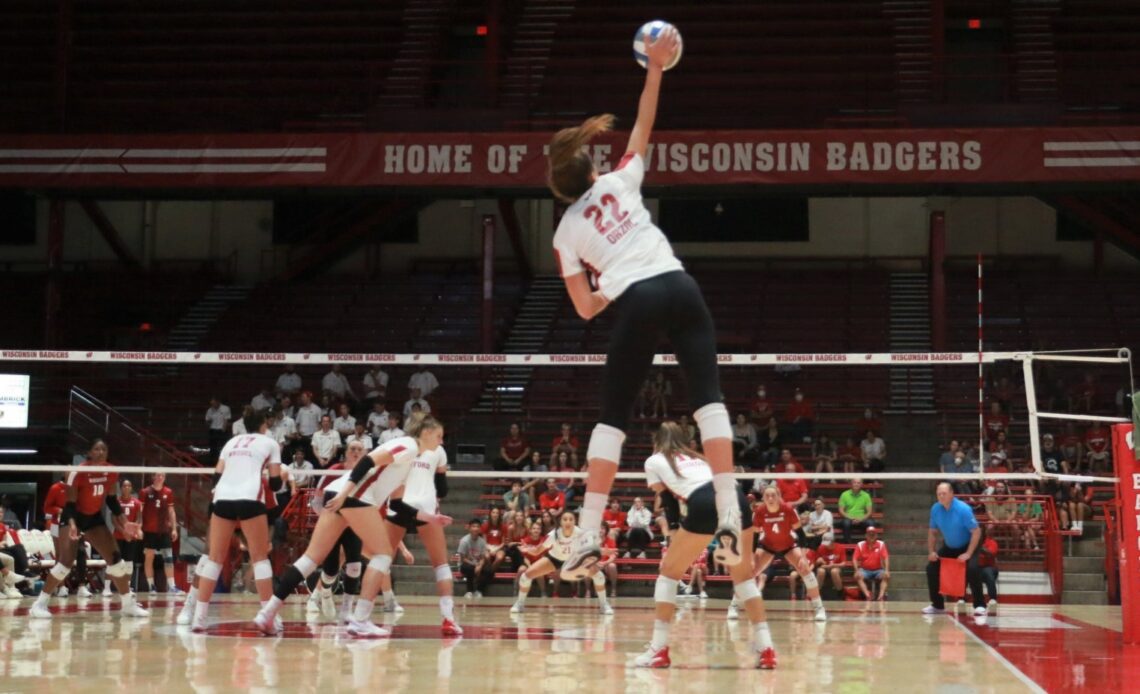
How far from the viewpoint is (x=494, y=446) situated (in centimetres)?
2197

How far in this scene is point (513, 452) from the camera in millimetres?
19906

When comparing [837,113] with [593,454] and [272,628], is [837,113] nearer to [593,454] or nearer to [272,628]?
[272,628]

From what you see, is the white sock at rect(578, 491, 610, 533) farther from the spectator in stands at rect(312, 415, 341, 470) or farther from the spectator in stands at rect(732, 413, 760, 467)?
the spectator in stands at rect(732, 413, 760, 467)

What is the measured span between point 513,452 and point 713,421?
14.1 metres

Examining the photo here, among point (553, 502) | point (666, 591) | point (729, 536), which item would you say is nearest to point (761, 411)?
point (553, 502)

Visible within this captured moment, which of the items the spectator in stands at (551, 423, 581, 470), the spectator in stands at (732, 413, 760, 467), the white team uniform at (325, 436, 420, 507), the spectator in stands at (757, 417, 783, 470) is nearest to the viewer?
the white team uniform at (325, 436, 420, 507)

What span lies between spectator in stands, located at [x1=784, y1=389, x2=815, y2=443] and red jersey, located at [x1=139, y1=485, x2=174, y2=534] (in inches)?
373

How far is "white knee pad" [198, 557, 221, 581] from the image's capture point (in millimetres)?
10609

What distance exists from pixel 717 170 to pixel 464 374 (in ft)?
20.3

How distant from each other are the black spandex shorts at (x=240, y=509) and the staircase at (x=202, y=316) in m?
15.8

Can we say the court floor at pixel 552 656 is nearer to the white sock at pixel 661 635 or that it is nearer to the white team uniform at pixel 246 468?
the white sock at pixel 661 635

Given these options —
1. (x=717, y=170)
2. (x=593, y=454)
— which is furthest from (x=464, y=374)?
(x=593, y=454)

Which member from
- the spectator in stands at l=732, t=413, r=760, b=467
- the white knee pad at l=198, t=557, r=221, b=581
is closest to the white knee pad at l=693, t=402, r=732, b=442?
the white knee pad at l=198, t=557, r=221, b=581

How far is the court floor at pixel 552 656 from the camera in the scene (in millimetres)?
6656
